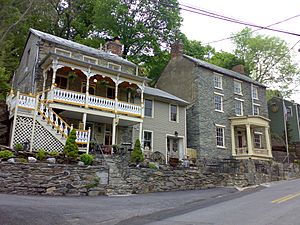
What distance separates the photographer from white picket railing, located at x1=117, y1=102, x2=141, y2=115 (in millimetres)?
19995

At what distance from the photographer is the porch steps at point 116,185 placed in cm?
1362

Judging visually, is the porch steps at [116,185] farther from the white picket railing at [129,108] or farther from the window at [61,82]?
the window at [61,82]

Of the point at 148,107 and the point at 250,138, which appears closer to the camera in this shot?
the point at 148,107

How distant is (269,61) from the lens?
43.9 m

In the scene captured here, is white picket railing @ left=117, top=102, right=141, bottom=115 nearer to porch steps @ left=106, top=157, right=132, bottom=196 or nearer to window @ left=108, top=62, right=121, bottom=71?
window @ left=108, top=62, right=121, bottom=71

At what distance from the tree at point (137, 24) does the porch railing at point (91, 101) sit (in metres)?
15.7

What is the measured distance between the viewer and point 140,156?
16.6 metres

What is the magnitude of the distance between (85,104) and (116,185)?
618 centimetres

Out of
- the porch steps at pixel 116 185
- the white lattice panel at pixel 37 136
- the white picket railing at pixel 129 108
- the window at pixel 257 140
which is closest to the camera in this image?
the porch steps at pixel 116 185

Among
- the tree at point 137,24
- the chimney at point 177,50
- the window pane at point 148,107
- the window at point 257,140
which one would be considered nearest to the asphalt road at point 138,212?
the window pane at point 148,107

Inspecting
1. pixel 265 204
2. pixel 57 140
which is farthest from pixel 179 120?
pixel 265 204

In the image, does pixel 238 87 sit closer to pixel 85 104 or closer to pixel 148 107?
pixel 148 107

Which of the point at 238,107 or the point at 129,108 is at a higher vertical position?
the point at 238,107

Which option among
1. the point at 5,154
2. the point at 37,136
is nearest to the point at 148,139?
the point at 37,136
